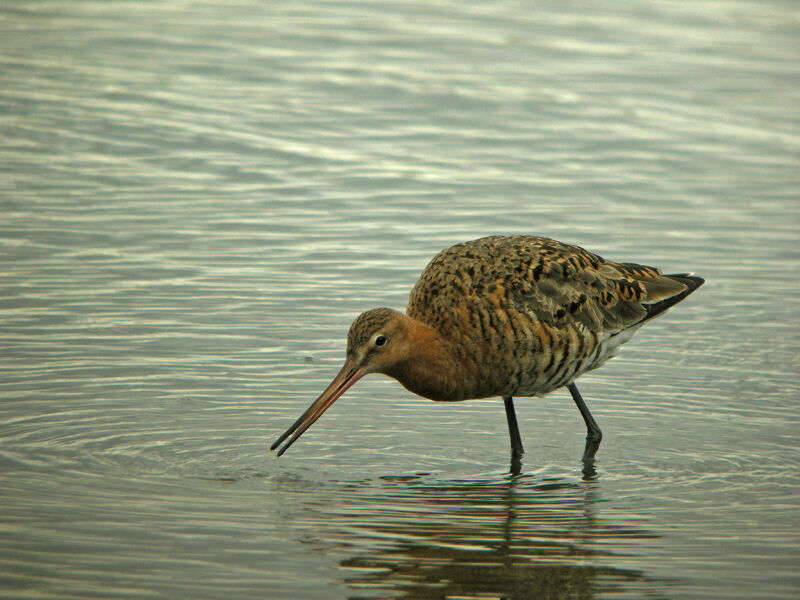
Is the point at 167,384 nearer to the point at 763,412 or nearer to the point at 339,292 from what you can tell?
the point at 339,292

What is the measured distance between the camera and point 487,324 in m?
8.00

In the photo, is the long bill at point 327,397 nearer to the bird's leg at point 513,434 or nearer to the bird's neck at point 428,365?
the bird's neck at point 428,365

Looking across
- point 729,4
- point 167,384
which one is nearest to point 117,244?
point 167,384

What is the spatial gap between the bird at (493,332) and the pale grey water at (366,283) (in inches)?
14.9

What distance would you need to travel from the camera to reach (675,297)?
30.8 ft

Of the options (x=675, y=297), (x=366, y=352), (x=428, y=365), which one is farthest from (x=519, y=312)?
(x=675, y=297)

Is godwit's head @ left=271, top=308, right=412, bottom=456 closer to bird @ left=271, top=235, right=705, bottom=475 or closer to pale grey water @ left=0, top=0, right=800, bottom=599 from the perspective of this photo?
bird @ left=271, top=235, right=705, bottom=475

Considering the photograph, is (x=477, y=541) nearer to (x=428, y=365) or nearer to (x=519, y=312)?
(x=428, y=365)

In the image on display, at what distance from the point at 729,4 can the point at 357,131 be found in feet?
Answer: 25.6

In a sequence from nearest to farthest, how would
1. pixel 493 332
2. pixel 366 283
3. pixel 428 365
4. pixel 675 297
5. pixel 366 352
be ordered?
pixel 366 352 → pixel 428 365 → pixel 493 332 → pixel 675 297 → pixel 366 283

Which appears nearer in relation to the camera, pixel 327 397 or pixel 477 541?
pixel 477 541

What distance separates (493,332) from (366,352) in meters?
0.78

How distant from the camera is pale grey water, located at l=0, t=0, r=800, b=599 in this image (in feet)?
21.9

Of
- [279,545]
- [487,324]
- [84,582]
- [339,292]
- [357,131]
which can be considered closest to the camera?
[84,582]
